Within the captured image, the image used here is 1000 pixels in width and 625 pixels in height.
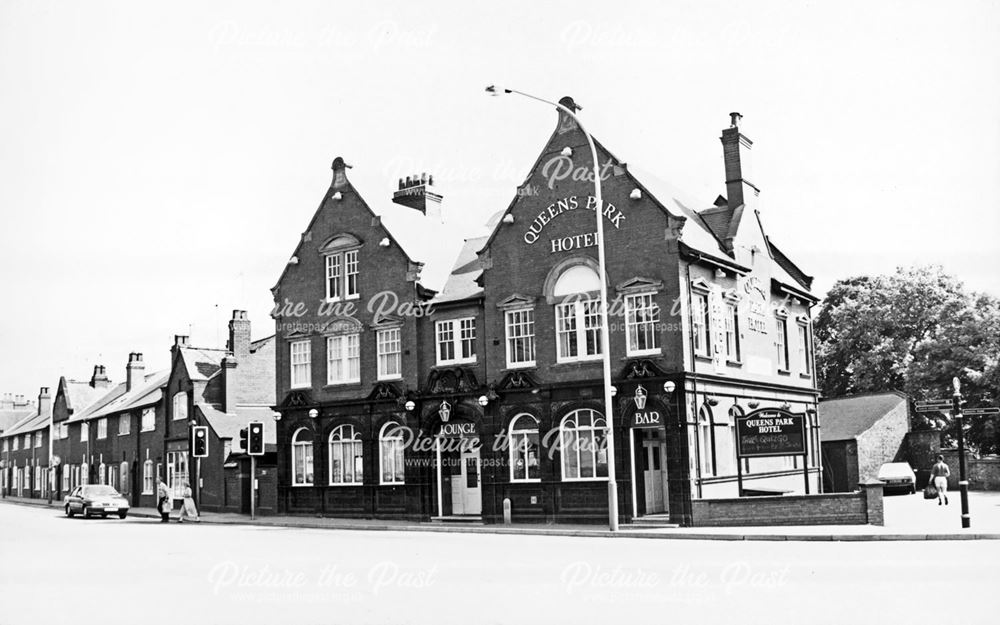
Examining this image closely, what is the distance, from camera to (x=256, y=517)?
39.5 meters

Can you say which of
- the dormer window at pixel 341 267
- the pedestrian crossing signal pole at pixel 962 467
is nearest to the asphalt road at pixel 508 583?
the pedestrian crossing signal pole at pixel 962 467

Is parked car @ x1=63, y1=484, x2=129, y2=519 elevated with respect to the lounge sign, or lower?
lower

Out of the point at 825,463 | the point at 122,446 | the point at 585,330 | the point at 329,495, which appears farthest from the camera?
the point at 122,446

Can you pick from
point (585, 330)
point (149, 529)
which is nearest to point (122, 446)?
point (149, 529)

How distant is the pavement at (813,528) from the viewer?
72.5ft

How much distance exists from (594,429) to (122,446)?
3661 cm

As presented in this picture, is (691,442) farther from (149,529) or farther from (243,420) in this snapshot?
(243,420)

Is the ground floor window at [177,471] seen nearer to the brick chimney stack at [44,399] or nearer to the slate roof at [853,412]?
the slate roof at [853,412]

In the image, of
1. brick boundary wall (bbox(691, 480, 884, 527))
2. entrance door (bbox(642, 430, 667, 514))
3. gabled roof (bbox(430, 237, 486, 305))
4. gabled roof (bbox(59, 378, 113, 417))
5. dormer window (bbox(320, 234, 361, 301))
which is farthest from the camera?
gabled roof (bbox(59, 378, 113, 417))

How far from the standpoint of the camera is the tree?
4800 cm

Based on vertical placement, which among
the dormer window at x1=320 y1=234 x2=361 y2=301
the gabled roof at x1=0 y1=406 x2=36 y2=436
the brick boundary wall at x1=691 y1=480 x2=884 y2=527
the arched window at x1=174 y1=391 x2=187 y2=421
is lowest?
the brick boundary wall at x1=691 y1=480 x2=884 y2=527

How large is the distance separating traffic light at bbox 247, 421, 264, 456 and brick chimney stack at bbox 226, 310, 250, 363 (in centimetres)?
1121

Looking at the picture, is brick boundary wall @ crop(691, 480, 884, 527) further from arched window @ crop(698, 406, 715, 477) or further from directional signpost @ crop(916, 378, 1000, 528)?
arched window @ crop(698, 406, 715, 477)

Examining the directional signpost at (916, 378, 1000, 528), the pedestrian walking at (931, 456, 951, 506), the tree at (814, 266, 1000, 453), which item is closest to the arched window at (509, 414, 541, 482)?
the directional signpost at (916, 378, 1000, 528)
